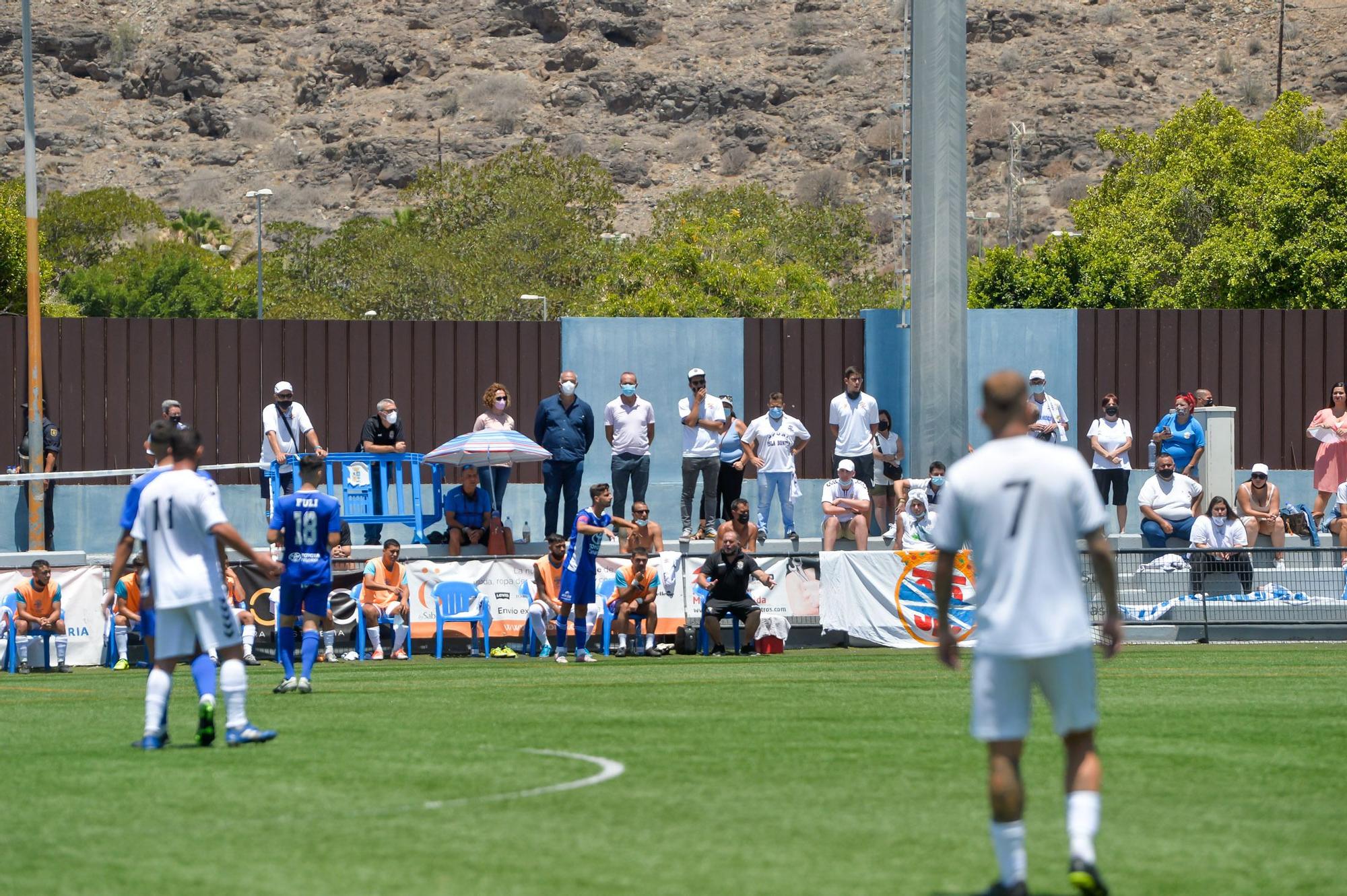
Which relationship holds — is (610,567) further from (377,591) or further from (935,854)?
(935,854)

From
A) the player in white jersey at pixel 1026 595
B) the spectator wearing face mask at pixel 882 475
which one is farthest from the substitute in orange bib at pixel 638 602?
the player in white jersey at pixel 1026 595

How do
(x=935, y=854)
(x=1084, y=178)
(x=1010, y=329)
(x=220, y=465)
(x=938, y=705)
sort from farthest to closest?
(x=1084, y=178) < (x=1010, y=329) < (x=220, y=465) < (x=938, y=705) < (x=935, y=854)

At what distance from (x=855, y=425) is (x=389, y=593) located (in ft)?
22.3

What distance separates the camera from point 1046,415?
79.3 feet

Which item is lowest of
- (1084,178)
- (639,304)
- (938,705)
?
(938,705)

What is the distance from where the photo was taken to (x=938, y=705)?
1358cm

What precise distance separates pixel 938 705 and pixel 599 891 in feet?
23.0

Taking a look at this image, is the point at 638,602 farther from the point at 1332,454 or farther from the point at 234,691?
the point at 1332,454

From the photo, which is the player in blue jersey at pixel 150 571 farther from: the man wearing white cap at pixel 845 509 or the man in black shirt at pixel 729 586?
the man wearing white cap at pixel 845 509

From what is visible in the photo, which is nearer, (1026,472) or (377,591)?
(1026,472)

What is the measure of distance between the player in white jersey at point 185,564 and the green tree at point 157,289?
2520 inches

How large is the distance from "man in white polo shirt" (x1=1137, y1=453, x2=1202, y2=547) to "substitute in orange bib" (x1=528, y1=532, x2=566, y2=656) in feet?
25.1

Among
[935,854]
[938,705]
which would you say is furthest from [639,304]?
[935,854]

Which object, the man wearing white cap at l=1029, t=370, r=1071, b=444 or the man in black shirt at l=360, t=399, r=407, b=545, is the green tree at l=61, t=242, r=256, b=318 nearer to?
the man in black shirt at l=360, t=399, r=407, b=545
